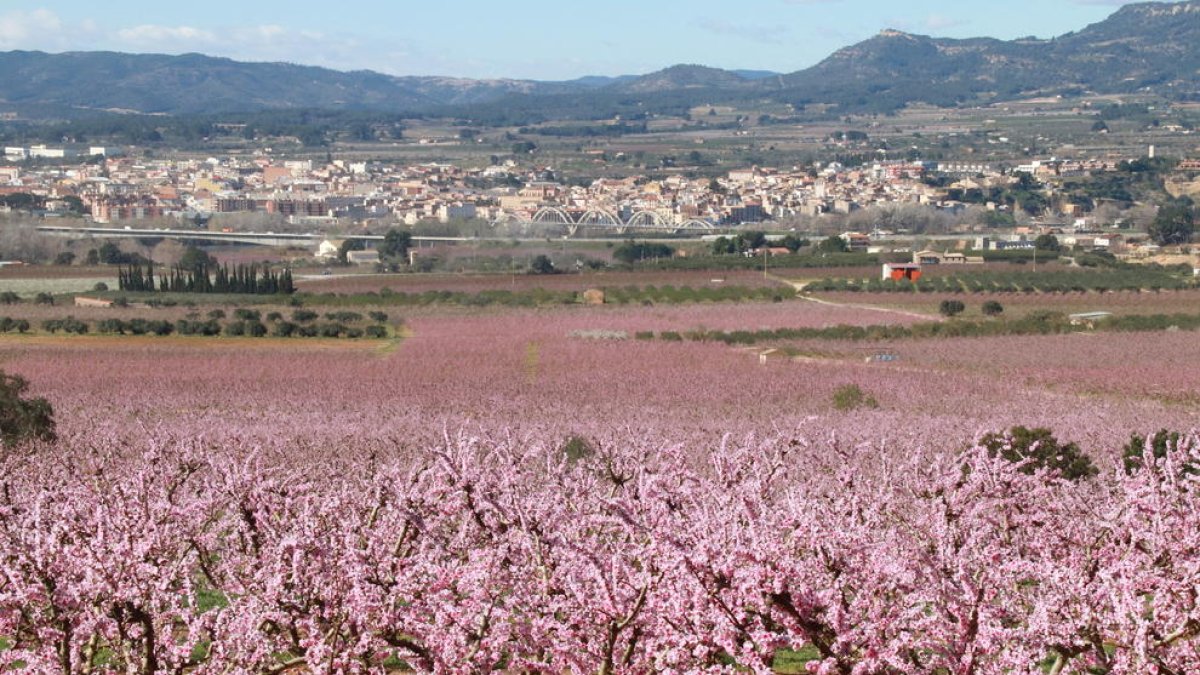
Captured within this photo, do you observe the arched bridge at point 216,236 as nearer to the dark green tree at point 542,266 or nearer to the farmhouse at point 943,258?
the dark green tree at point 542,266

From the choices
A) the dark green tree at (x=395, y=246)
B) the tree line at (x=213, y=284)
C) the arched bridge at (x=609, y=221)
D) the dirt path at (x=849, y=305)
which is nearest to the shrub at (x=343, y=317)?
the tree line at (x=213, y=284)

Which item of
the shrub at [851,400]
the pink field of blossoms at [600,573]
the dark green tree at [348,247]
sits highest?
the pink field of blossoms at [600,573]

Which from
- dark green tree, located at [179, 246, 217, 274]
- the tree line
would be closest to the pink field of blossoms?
the tree line

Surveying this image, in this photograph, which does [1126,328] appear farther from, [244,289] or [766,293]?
[244,289]

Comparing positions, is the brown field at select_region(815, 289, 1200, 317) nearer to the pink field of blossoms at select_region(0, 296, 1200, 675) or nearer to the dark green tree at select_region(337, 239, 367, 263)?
the dark green tree at select_region(337, 239, 367, 263)

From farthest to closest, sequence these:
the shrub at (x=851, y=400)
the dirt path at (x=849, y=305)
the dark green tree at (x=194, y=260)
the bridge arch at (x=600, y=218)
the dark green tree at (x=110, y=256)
Result: the bridge arch at (x=600, y=218) → the dark green tree at (x=110, y=256) → the dark green tree at (x=194, y=260) → the dirt path at (x=849, y=305) → the shrub at (x=851, y=400)

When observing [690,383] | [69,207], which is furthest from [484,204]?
[690,383]

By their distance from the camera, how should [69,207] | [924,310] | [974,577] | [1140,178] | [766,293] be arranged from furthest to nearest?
[1140,178] < [69,207] < [766,293] < [924,310] < [974,577]
